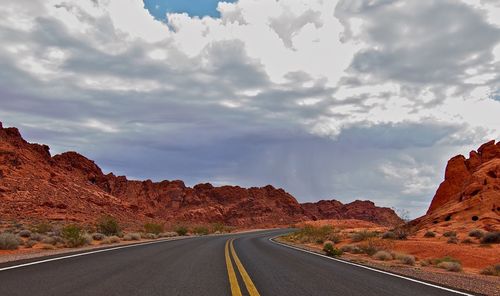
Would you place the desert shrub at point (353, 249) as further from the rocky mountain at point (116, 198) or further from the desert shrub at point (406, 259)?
the rocky mountain at point (116, 198)

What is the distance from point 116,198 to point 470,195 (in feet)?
230

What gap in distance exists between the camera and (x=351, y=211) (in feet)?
610

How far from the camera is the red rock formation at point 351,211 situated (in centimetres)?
18150

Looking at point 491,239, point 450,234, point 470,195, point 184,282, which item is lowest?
point 184,282

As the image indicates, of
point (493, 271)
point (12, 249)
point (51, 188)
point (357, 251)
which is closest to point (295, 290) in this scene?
point (493, 271)

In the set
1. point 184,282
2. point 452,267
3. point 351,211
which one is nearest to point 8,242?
point 184,282

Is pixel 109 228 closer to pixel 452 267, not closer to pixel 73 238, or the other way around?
pixel 73 238

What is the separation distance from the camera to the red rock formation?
181500mm

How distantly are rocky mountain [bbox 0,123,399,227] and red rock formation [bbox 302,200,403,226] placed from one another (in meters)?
0.35

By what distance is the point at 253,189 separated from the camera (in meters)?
166

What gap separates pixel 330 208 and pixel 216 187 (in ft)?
191

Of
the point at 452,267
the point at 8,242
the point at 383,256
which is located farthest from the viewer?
the point at 383,256

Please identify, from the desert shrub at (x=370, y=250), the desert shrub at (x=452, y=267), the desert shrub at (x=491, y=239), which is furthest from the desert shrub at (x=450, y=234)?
the desert shrub at (x=452, y=267)

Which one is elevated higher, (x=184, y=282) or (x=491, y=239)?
(x=491, y=239)
